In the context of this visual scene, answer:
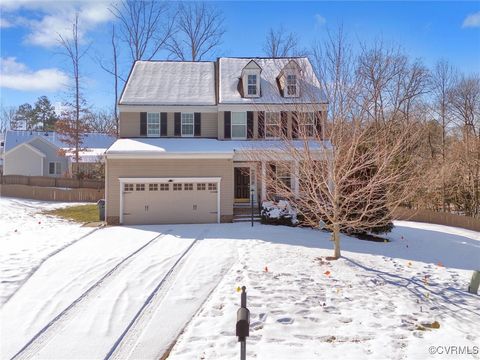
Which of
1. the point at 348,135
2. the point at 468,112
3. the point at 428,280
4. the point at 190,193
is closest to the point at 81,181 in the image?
the point at 190,193

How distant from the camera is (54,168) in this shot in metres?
38.0

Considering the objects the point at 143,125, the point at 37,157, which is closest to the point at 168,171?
the point at 143,125

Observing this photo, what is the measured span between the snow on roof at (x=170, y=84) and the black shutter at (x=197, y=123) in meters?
0.68

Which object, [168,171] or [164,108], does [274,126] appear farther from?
[164,108]

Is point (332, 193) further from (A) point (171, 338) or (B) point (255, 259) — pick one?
(A) point (171, 338)

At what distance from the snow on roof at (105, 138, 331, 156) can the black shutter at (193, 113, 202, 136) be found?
505 mm

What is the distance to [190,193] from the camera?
55.0ft

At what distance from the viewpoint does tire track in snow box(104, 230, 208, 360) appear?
5.50 metres

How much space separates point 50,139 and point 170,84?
24.4m

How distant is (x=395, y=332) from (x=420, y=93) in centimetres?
2763

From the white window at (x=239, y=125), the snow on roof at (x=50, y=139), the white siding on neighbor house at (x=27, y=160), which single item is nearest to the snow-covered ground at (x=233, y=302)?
the white window at (x=239, y=125)

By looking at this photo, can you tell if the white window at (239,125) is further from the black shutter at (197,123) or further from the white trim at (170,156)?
the white trim at (170,156)

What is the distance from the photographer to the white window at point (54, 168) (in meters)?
37.8

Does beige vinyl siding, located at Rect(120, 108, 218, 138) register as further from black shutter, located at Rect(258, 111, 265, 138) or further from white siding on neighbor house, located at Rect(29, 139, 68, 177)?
white siding on neighbor house, located at Rect(29, 139, 68, 177)
